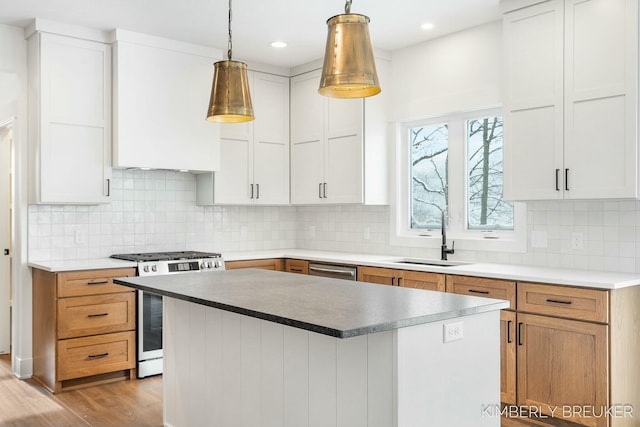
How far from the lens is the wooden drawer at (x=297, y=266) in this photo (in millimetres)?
5148

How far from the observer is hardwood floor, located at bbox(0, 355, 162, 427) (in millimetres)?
3547

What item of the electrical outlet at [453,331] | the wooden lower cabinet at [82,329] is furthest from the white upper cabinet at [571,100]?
the wooden lower cabinet at [82,329]

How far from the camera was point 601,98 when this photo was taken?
3434mm

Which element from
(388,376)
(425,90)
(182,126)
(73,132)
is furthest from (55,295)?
(425,90)

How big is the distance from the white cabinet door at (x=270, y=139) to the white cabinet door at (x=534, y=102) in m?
2.43

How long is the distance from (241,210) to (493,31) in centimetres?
288

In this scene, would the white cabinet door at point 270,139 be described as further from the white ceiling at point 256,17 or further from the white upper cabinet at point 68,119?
the white upper cabinet at point 68,119

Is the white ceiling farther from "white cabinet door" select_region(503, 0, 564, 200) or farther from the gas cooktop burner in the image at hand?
the gas cooktop burner

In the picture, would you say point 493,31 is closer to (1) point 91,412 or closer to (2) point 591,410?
(2) point 591,410

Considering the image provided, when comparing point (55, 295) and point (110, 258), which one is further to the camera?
point (110, 258)

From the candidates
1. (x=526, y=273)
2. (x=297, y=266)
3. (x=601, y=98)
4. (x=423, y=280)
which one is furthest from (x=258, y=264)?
(x=601, y=98)

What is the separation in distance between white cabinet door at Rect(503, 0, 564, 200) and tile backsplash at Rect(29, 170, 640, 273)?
343mm

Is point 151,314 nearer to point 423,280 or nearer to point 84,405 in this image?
point 84,405

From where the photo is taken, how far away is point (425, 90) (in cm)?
482
